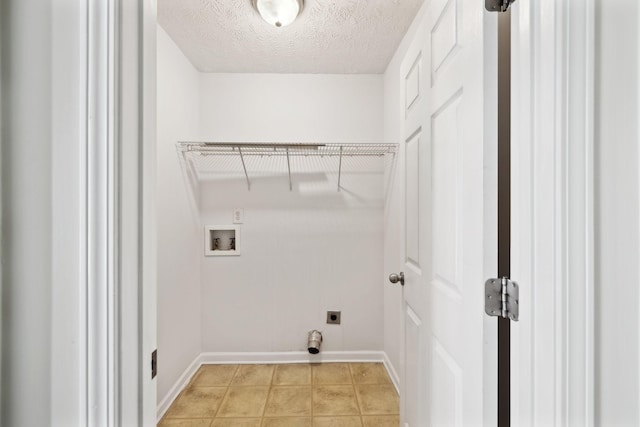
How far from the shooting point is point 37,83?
1.72 feet

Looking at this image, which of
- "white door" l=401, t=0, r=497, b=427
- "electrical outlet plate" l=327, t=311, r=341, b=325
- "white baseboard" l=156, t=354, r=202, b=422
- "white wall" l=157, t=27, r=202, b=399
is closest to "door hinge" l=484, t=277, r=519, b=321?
"white door" l=401, t=0, r=497, b=427

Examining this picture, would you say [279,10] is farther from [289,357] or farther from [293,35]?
[289,357]

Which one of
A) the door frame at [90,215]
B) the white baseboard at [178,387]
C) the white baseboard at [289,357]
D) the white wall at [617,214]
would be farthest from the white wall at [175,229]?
the white wall at [617,214]

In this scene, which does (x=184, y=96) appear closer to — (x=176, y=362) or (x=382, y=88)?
(x=382, y=88)

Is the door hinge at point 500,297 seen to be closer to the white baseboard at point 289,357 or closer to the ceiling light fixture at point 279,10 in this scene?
the ceiling light fixture at point 279,10

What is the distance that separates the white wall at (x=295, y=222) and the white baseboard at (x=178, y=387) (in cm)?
17

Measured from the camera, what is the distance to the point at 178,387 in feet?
6.62

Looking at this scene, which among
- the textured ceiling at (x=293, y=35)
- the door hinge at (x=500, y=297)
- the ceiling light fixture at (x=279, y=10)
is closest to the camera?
the door hinge at (x=500, y=297)

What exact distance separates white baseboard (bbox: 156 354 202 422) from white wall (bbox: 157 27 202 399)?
0.03m

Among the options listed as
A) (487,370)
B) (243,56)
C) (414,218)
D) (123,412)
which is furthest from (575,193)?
(243,56)

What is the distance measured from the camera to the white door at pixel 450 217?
713mm

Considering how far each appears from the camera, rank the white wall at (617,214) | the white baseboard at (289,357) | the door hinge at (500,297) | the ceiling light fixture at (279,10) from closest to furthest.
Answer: the white wall at (617,214)
the door hinge at (500,297)
the ceiling light fixture at (279,10)
the white baseboard at (289,357)

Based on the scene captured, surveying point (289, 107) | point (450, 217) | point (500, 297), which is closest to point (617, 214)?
point (500, 297)

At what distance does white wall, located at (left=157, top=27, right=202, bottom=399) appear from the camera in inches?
72.6
